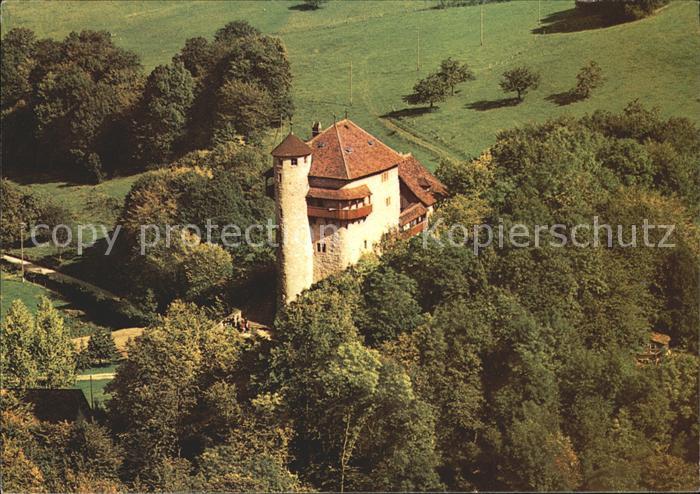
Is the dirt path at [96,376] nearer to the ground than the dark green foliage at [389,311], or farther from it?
nearer to the ground

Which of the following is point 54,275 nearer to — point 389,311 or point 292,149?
point 292,149

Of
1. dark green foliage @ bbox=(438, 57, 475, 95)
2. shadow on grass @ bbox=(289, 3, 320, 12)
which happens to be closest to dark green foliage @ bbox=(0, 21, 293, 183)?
shadow on grass @ bbox=(289, 3, 320, 12)

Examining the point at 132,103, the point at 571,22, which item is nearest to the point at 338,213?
the point at 571,22

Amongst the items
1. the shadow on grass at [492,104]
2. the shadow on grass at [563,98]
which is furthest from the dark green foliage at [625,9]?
the shadow on grass at [492,104]

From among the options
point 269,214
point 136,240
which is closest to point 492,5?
point 269,214

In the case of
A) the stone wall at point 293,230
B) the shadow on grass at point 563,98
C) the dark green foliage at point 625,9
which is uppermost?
the dark green foliage at point 625,9

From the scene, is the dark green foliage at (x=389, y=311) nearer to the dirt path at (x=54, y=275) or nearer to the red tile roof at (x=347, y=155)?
the red tile roof at (x=347, y=155)
